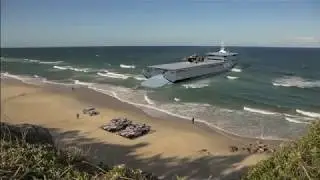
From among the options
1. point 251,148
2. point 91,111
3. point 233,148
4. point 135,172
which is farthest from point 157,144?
point 135,172

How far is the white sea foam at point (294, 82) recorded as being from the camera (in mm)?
7312

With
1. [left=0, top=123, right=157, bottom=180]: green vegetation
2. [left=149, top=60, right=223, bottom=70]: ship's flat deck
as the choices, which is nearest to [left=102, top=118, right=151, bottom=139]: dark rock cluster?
[left=149, top=60, right=223, bottom=70]: ship's flat deck

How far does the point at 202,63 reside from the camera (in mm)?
7129

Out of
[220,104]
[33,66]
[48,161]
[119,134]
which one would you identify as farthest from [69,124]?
[33,66]

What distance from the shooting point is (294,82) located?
940 cm

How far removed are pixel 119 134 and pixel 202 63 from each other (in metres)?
6.69

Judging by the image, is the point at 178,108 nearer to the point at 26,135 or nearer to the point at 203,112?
the point at 203,112

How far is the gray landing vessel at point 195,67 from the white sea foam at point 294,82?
1.40 m

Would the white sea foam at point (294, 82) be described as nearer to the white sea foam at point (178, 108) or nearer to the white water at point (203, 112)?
the white water at point (203, 112)

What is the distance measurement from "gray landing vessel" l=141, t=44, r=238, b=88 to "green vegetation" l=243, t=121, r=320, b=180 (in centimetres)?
275

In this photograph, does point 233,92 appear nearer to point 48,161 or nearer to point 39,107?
point 48,161

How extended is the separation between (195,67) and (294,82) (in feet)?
10.3

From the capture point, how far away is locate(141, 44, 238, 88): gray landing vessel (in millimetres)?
6984

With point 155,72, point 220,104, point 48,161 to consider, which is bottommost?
point 220,104
